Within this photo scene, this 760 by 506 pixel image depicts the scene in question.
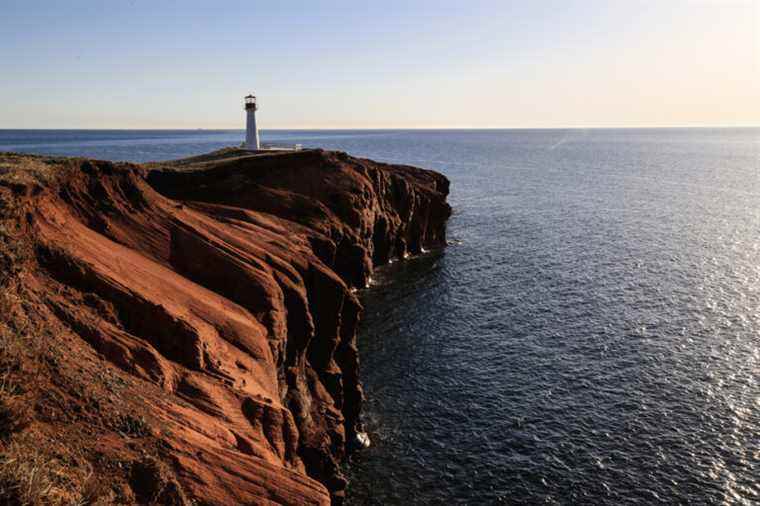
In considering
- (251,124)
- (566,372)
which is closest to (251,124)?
(251,124)

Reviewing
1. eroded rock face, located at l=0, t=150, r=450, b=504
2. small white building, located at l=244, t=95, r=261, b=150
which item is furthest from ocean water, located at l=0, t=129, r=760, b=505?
small white building, located at l=244, t=95, r=261, b=150

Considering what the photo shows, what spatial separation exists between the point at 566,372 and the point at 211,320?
3436 centimetres

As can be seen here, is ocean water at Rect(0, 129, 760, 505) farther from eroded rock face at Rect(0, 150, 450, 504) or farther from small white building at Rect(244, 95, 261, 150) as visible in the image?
small white building at Rect(244, 95, 261, 150)

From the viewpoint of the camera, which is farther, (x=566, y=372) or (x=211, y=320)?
(x=566, y=372)

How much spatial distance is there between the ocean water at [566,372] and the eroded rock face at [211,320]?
24.1ft

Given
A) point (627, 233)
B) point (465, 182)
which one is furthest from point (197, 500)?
point (465, 182)

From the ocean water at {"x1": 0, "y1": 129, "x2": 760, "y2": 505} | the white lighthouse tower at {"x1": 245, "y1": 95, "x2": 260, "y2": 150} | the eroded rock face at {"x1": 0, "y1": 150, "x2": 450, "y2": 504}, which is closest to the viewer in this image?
the eroded rock face at {"x1": 0, "y1": 150, "x2": 450, "y2": 504}

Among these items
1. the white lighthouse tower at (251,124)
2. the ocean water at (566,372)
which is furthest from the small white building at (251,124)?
the ocean water at (566,372)

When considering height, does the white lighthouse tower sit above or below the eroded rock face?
above

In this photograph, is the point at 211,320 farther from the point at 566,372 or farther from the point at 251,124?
the point at 251,124

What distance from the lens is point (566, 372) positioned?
48125 mm

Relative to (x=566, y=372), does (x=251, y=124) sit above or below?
above

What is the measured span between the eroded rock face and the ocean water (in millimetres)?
7353

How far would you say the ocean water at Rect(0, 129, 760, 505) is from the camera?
35219mm
